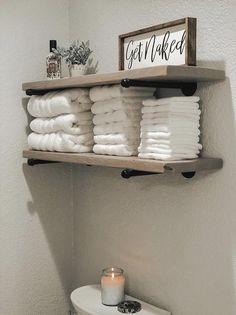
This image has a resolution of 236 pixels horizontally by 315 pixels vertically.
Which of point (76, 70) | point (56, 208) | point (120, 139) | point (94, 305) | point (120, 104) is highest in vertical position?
point (76, 70)

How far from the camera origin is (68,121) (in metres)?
1.58

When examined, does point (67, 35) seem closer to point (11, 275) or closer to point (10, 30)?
point (10, 30)

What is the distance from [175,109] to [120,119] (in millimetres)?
206

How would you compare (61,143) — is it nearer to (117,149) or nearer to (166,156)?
(117,149)

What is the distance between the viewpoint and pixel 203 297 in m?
1.40

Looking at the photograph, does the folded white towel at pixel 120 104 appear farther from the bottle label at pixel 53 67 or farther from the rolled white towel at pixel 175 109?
the bottle label at pixel 53 67

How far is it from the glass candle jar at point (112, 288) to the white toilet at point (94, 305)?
0.9 inches

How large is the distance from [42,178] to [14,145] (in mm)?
177

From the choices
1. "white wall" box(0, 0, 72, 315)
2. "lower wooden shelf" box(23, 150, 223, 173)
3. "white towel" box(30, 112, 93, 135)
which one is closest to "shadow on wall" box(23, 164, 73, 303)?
"white wall" box(0, 0, 72, 315)

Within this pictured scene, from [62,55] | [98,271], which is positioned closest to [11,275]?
[98,271]

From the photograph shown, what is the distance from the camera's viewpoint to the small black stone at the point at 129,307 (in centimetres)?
153

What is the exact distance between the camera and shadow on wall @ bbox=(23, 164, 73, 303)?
188 centimetres

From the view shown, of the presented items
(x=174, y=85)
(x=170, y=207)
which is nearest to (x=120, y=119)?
(x=174, y=85)

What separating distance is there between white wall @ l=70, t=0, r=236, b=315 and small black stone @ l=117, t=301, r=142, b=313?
0.06 meters
